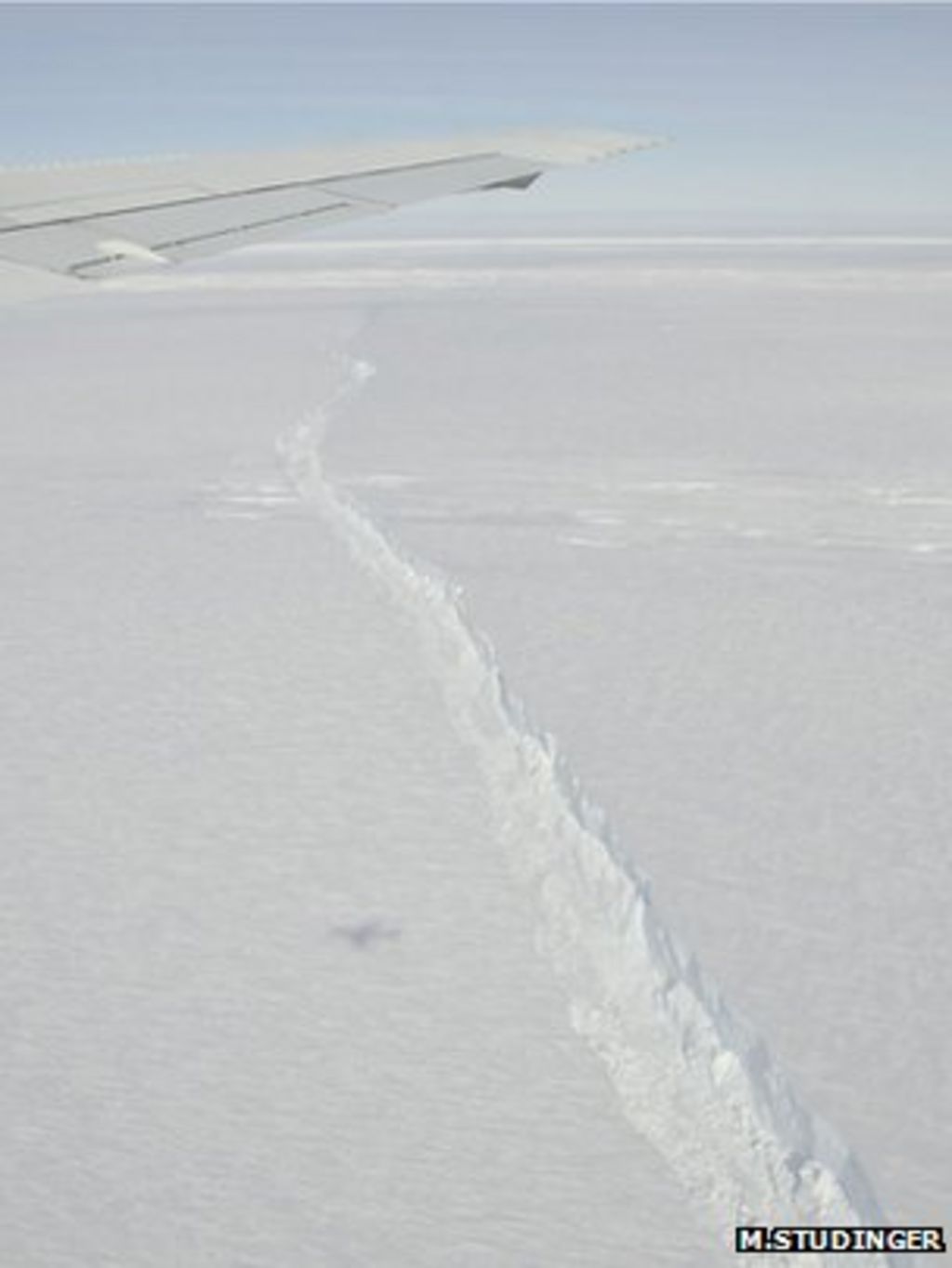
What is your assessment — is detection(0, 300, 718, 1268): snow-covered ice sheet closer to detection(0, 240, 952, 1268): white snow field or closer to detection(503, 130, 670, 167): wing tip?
detection(0, 240, 952, 1268): white snow field

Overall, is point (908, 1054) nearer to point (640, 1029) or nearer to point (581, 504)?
point (640, 1029)

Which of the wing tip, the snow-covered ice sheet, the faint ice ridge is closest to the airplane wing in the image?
the wing tip

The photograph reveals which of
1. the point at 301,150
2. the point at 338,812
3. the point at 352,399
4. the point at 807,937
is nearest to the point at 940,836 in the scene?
the point at 807,937

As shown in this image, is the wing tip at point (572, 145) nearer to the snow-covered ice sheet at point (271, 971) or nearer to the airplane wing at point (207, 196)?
the airplane wing at point (207, 196)

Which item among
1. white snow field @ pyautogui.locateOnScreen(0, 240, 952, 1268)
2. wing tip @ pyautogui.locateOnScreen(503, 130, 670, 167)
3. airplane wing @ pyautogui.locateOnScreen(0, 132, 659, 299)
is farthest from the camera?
wing tip @ pyautogui.locateOnScreen(503, 130, 670, 167)

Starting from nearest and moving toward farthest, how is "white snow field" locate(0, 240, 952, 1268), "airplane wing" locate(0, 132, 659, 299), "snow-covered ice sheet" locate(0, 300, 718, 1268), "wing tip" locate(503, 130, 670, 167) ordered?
"snow-covered ice sheet" locate(0, 300, 718, 1268)
"white snow field" locate(0, 240, 952, 1268)
"airplane wing" locate(0, 132, 659, 299)
"wing tip" locate(503, 130, 670, 167)

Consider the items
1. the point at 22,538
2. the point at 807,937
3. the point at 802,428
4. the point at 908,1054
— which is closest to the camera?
the point at 908,1054

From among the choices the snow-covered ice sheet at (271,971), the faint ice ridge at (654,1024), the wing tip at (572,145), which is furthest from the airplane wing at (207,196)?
the faint ice ridge at (654,1024)
